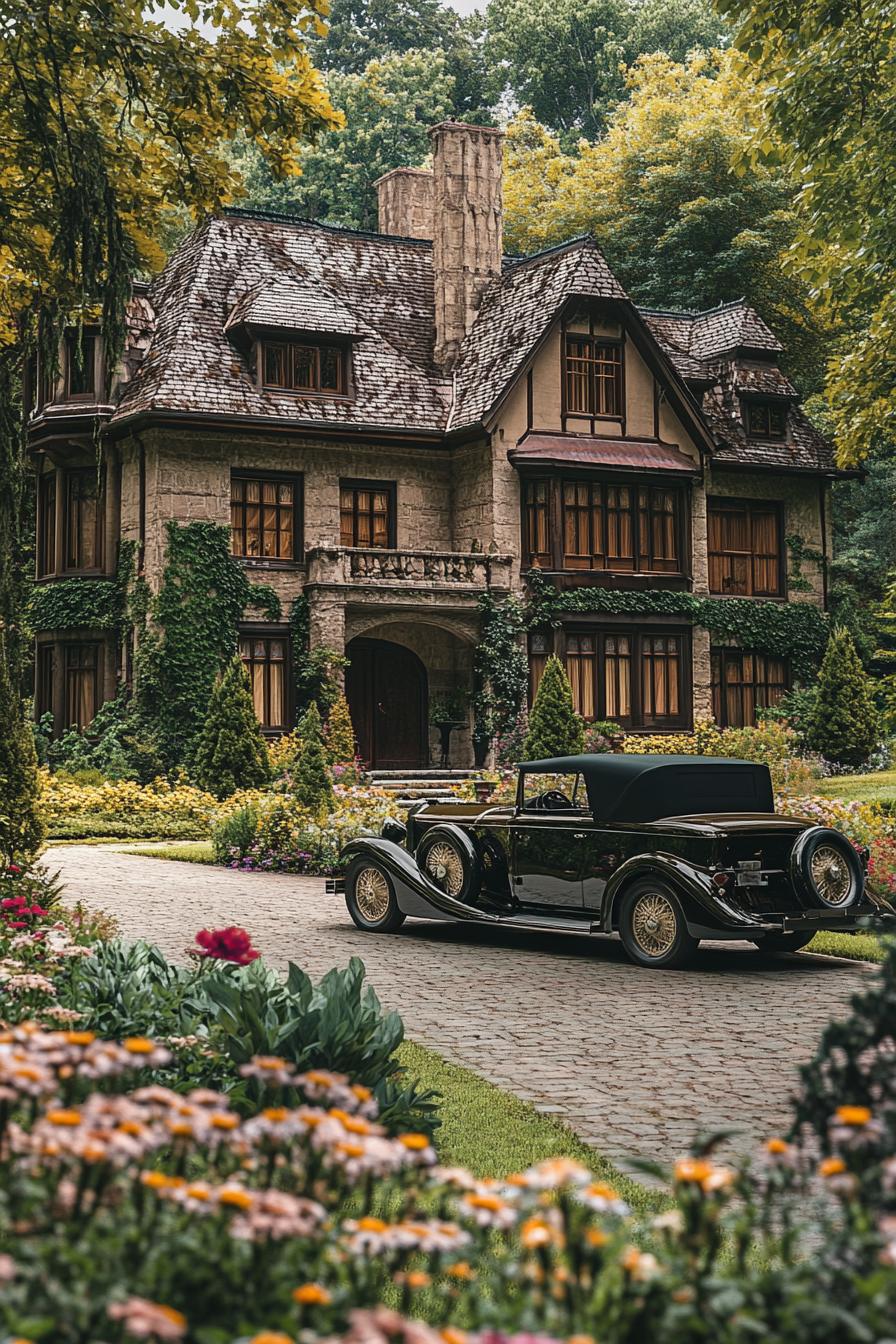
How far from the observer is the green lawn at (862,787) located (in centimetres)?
2330

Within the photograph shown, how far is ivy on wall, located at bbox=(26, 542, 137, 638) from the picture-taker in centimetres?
3102

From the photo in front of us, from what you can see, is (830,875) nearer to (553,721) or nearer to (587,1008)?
(587,1008)

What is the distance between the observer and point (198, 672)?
2978 centimetres

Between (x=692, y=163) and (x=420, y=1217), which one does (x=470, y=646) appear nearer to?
(x=692, y=163)

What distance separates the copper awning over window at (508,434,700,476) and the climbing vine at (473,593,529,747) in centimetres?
303

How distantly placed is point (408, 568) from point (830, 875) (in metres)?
19.7

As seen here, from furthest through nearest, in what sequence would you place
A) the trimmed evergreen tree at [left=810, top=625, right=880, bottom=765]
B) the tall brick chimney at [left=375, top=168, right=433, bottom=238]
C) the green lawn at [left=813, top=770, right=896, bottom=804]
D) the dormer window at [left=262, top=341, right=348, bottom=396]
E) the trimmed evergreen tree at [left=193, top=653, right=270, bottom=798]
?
the tall brick chimney at [left=375, top=168, right=433, bottom=238] → the dormer window at [left=262, top=341, right=348, bottom=396] → the trimmed evergreen tree at [left=810, top=625, right=880, bottom=765] → the trimmed evergreen tree at [left=193, top=653, right=270, bottom=798] → the green lawn at [left=813, top=770, right=896, bottom=804]

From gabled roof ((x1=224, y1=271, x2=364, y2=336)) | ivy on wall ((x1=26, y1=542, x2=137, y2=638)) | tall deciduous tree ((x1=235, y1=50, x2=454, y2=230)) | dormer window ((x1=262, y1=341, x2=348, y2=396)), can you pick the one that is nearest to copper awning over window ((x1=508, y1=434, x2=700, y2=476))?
dormer window ((x1=262, y1=341, x2=348, y2=396))

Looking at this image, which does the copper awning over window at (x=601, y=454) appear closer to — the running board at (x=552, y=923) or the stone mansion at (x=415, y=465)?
the stone mansion at (x=415, y=465)

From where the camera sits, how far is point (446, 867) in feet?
44.6

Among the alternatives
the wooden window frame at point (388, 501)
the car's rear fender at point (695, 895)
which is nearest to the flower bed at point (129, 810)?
the wooden window frame at point (388, 501)

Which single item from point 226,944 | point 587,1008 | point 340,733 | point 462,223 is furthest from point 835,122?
point 462,223

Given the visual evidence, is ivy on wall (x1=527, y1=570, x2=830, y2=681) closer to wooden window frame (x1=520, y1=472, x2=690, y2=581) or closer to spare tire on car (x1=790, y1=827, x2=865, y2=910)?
wooden window frame (x1=520, y1=472, x2=690, y2=581)

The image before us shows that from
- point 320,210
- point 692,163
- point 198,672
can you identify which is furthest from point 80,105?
point 320,210
